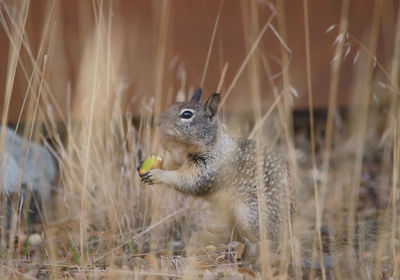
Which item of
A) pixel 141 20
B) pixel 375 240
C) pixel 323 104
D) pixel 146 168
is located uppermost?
pixel 141 20

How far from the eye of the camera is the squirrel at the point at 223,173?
3.36 meters

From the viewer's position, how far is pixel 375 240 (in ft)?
10.8

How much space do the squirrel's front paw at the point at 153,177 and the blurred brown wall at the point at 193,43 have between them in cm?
217

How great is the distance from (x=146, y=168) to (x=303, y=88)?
296cm

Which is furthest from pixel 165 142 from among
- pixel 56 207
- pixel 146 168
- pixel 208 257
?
pixel 56 207

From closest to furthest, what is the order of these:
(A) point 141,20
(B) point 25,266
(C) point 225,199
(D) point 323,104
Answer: (B) point 25,266 < (C) point 225,199 < (A) point 141,20 < (D) point 323,104

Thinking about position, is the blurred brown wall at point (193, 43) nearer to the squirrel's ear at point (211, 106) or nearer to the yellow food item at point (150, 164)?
the squirrel's ear at point (211, 106)

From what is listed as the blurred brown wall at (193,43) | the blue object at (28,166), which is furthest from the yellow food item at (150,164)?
the blurred brown wall at (193,43)

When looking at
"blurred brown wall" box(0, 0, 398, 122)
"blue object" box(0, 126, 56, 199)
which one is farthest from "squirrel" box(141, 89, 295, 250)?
"blurred brown wall" box(0, 0, 398, 122)

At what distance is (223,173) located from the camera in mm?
3498

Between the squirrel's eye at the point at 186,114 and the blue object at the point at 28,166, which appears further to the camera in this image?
the blue object at the point at 28,166

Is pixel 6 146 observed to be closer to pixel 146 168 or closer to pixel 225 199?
pixel 146 168

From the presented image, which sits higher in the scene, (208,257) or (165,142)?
(165,142)

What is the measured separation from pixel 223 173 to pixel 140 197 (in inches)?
30.7
